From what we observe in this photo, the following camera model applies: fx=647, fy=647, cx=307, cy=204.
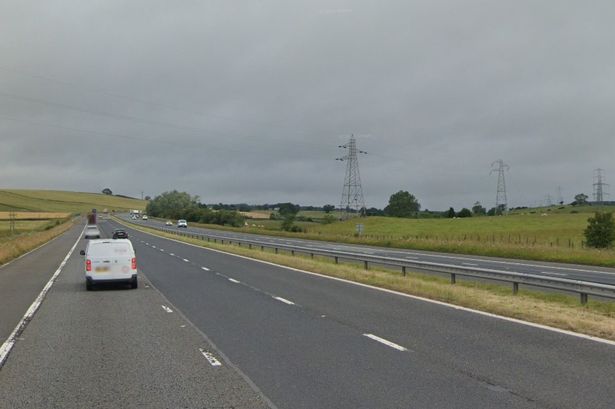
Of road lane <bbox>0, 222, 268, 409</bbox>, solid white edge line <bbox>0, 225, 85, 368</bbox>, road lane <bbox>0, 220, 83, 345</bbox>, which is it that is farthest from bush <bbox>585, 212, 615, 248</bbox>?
road lane <bbox>0, 222, 268, 409</bbox>

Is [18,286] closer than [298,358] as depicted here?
No

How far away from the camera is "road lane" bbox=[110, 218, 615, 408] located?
6.89 metres

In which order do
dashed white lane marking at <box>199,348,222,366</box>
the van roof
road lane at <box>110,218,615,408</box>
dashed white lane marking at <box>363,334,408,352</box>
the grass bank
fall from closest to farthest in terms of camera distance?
road lane at <box>110,218,615,408</box> < dashed white lane marking at <box>199,348,222,366</box> < dashed white lane marking at <box>363,334,408,352</box> < the van roof < the grass bank

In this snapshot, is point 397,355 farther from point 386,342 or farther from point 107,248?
point 107,248

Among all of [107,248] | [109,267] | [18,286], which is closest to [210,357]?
[109,267]

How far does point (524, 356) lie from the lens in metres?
8.94

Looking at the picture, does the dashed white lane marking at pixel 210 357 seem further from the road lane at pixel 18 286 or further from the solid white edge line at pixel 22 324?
the road lane at pixel 18 286

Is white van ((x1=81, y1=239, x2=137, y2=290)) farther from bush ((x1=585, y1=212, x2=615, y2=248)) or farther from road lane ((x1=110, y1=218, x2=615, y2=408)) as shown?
bush ((x1=585, y1=212, x2=615, y2=248))

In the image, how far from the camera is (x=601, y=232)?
44844 mm

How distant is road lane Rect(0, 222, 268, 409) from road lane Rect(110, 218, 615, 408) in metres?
0.44

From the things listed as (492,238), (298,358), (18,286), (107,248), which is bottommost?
(18,286)

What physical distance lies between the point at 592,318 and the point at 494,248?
29.6m

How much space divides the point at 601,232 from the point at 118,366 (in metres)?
42.9

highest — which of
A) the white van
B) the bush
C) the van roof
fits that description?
the bush
